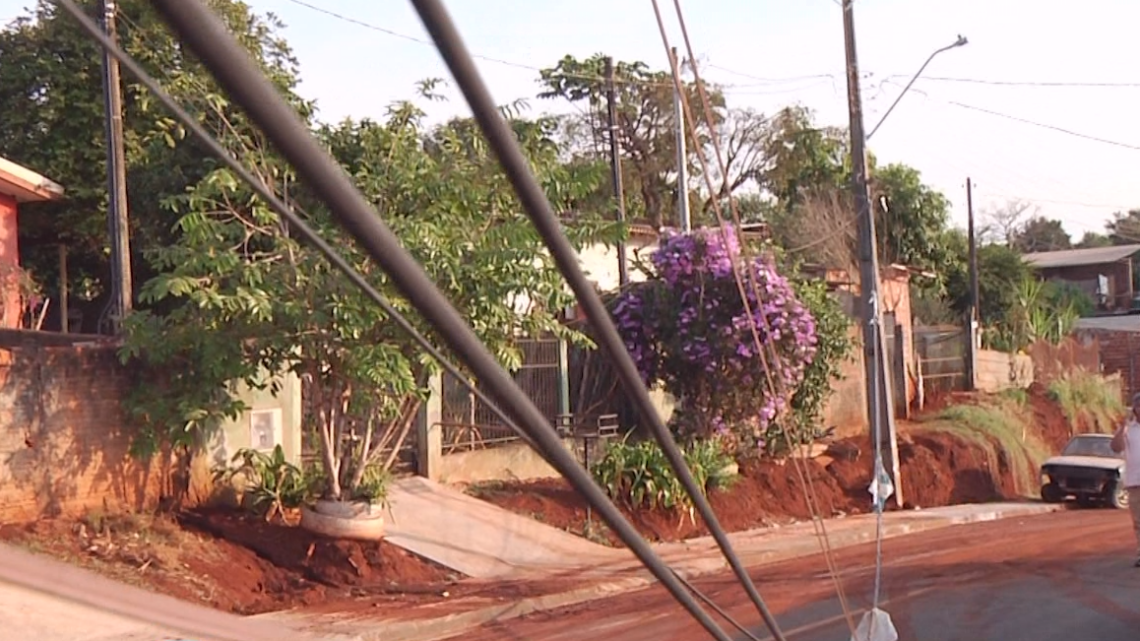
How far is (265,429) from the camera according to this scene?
14.8m

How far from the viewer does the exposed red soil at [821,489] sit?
17406 millimetres

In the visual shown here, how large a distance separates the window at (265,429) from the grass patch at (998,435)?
14825mm

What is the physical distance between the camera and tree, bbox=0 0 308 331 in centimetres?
1775

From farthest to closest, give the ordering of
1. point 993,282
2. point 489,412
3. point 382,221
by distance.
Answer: point 993,282
point 489,412
point 382,221

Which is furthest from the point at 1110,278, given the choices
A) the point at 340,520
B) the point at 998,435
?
the point at 340,520

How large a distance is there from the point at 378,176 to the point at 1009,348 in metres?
25.2

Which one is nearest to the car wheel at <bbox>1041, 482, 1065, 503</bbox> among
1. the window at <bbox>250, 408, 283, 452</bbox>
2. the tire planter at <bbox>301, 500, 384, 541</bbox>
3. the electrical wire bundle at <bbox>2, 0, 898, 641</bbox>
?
the tire planter at <bbox>301, 500, 384, 541</bbox>

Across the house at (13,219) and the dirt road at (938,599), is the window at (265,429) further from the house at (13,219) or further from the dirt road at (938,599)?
the house at (13,219)

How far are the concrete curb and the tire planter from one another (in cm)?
212

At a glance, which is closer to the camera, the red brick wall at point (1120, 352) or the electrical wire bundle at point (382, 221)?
the electrical wire bundle at point (382, 221)

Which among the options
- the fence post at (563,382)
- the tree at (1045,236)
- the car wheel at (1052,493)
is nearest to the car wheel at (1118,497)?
the car wheel at (1052,493)

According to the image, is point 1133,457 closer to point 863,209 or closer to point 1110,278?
point 863,209

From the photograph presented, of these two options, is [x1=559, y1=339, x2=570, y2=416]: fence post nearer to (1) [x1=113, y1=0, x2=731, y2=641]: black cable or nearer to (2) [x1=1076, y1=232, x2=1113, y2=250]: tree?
(1) [x1=113, y1=0, x2=731, y2=641]: black cable

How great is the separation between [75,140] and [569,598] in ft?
40.4
